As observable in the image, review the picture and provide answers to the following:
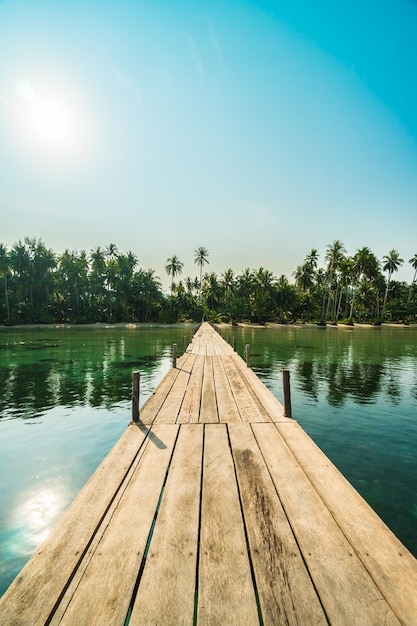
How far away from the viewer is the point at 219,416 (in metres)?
7.02

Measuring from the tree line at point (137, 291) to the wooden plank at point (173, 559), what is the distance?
67071mm

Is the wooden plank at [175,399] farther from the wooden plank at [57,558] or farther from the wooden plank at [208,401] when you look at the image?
the wooden plank at [57,558]

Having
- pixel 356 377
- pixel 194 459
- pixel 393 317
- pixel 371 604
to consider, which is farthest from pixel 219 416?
pixel 393 317

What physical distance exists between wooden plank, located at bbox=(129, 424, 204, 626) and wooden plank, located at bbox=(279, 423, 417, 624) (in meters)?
1.62

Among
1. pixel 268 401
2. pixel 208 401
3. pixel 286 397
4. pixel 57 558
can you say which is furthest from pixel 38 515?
pixel 268 401

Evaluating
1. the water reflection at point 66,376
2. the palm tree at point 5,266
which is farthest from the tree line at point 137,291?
the water reflection at point 66,376

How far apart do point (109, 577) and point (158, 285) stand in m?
70.2

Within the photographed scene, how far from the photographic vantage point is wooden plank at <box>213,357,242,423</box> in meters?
6.95

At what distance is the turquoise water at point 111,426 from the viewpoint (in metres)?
5.93

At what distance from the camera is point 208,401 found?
825 centimetres

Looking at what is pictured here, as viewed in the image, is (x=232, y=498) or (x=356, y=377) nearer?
(x=232, y=498)

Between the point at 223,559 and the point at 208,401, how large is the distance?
5.49m

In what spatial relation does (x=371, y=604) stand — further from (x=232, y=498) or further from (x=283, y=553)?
(x=232, y=498)

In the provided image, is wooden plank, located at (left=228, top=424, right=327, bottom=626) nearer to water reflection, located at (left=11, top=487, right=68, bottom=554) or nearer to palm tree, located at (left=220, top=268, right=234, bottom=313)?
water reflection, located at (left=11, top=487, right=68, bottom=554)
